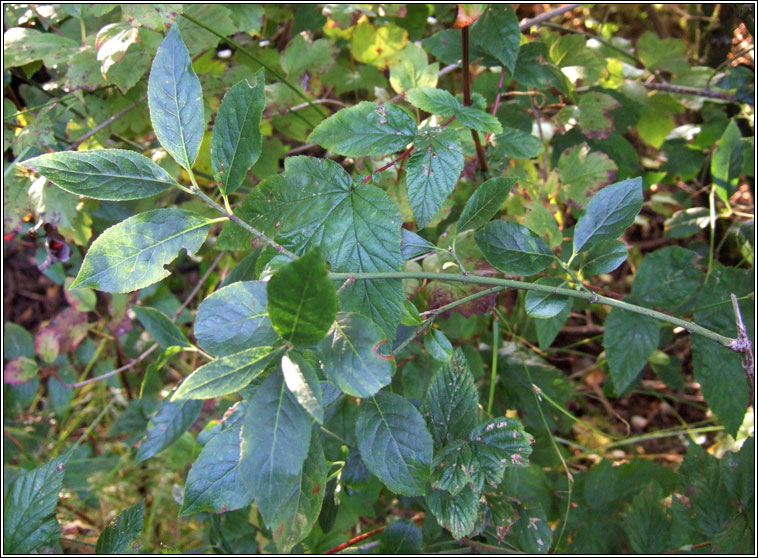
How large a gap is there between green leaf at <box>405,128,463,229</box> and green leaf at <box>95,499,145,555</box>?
0.60m

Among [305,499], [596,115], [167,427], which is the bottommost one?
[167,427]

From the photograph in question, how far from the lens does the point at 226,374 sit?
0.55m

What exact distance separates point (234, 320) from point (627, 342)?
0.79 m

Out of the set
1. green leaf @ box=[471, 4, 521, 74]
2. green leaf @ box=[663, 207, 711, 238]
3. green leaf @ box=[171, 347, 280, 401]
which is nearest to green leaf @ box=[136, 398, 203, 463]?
green leaf @ box=[171, 347, 280, 401]

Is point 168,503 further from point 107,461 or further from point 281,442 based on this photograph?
point 281,442

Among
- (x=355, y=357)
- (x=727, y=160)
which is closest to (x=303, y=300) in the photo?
(x=355, y=357)

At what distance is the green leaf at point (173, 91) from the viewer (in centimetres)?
66

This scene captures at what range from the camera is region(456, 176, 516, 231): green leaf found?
29.8 inches

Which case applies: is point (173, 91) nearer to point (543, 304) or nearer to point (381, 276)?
point (381, 276)

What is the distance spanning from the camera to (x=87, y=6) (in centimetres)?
122

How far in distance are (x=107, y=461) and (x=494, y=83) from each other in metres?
1.51

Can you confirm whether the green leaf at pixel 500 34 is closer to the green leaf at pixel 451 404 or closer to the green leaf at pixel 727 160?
the green leaf at pixel 727 160

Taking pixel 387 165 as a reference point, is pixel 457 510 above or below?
below

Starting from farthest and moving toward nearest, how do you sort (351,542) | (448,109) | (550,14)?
(550,14), (351,542), (448,109)
